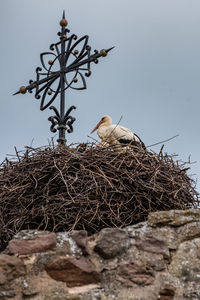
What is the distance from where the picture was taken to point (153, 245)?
10.2 ft

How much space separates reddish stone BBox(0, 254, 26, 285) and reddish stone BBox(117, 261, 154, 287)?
50 centimetres

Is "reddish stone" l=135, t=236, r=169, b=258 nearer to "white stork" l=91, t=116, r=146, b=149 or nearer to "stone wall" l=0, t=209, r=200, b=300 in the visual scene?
"stone wall" l=0, t=209, r=200, b=300

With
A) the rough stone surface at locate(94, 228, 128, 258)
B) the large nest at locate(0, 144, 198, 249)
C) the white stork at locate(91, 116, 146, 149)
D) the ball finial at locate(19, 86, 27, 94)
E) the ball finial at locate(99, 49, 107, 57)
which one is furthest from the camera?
the white stork at locate(91, 116, 146, 149)

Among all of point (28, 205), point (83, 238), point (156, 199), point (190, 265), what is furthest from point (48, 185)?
point (190, 265)

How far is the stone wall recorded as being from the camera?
2924 millimetres

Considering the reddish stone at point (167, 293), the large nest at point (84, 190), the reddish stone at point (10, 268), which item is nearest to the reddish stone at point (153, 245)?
the reddish stone at point (167, 293)

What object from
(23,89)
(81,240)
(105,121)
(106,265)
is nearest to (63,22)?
(23,89)

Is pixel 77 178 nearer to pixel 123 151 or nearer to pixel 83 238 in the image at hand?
pixel 123 151

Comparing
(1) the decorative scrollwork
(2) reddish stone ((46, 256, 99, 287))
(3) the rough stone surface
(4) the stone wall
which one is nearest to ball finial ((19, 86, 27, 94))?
(1) the decorative scrollwork

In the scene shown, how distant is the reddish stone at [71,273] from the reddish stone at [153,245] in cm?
29

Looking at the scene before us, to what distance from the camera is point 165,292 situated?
9.62ft

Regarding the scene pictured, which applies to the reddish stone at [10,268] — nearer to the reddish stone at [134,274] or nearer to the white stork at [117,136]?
the reddish stone at [134,274]

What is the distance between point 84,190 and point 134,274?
1.20m

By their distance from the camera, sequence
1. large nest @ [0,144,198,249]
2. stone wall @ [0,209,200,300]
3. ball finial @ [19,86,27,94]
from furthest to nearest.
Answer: ball finial @ [19,86,27,94], large nest @ [0,144,198,249], stone wall @ [0,209,200,300]
